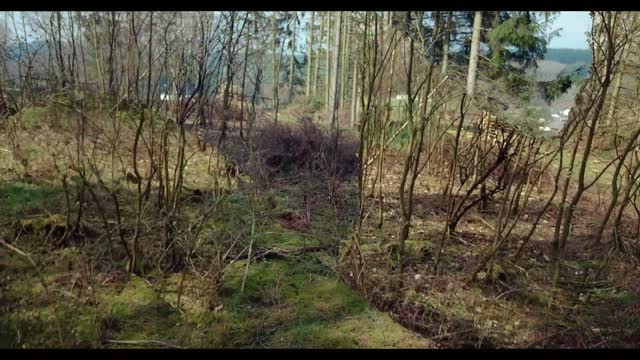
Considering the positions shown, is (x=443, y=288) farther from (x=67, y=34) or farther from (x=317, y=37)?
(x=317, y=37)

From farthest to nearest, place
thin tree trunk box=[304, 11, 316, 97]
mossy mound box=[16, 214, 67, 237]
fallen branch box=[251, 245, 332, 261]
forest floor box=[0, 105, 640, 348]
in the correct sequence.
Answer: thin tree trunk box=[304, 11, 316, 97] → fallen branch box=[251, 245, 332, 261] → mossy mound box=[16, 214, 67, 237] → forest floor box=[0, 105, 640, 348]

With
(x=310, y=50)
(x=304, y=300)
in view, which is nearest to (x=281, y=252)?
(x=304, y=300)

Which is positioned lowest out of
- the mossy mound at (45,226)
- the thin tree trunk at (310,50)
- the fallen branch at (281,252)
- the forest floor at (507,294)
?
the forest floor at (507,294)

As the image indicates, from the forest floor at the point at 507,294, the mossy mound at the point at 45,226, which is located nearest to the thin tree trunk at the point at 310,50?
the forest floor at the point at 507,294

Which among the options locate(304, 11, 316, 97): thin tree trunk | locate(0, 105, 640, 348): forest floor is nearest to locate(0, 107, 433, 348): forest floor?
locate(0, 105, 640, 348): forest floor

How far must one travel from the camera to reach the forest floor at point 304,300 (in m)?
3.60

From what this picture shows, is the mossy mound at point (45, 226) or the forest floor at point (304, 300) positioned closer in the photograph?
the forest floor at point (304, 300)

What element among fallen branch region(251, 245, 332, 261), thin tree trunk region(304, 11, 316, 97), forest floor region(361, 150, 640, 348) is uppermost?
thin tree trunk region(304, 11, 316, 97)

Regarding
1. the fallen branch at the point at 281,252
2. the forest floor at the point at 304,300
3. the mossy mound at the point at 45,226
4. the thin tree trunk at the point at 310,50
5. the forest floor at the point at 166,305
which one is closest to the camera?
the forest floor at the point at 166,305

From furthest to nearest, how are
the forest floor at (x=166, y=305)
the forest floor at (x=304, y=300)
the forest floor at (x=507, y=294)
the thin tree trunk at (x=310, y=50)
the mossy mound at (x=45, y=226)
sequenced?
the thin tree trunk at (x=310, y=50) < the mossy mound at (x=45, y=226) < the forest floor at (x=507, y=294) < the forest floor at (x=304, y=300) < the forest floor at (x=166, y=305)

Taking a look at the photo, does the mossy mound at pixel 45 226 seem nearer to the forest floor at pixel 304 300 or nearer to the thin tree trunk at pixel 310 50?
the forest floor at pixel 304 300

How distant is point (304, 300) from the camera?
4.30 meters

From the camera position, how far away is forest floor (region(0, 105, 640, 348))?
3.60m

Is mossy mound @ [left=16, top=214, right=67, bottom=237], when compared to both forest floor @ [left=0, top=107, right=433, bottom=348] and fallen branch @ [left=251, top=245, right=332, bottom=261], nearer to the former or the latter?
forest floor @ [left=0, top=107, right=433, bottom=348]
